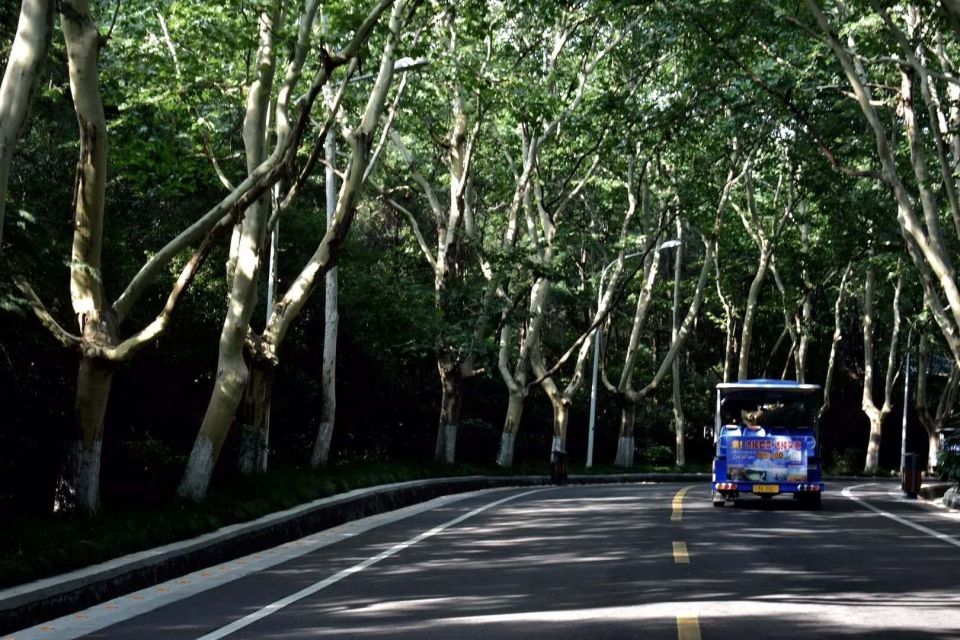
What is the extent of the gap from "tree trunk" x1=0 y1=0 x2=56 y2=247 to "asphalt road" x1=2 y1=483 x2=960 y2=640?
4119 millimetres

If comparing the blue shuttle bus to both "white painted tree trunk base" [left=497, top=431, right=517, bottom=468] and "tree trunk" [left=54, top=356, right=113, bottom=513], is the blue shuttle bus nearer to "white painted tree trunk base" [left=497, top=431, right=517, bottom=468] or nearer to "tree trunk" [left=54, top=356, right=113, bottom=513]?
"tree trunk" [left=54, top=356, right=113, bottom=513]

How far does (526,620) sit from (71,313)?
598 inches

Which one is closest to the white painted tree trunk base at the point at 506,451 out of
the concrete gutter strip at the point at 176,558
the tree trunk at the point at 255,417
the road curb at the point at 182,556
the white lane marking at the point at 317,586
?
the road curb at the point at 182,556

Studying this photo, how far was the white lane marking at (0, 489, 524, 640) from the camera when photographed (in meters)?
10.2

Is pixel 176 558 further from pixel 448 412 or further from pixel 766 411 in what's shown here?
pixel 448 412

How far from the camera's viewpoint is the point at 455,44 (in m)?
33.0


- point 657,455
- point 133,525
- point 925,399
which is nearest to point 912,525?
point 133,525

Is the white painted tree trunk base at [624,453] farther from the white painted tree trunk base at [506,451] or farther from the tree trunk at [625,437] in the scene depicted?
the white painted tree trunk base at [506,451]

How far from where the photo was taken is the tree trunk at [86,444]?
1602 cm

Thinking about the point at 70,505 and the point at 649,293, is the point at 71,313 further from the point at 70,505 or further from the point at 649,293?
the point at 649,293

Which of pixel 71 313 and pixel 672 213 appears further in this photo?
pixel 672 213

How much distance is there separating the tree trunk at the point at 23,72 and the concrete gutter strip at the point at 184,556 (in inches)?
128

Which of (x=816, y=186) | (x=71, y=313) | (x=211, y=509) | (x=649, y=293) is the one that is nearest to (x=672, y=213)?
(x=649, y=293)

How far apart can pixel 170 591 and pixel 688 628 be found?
505 cm
